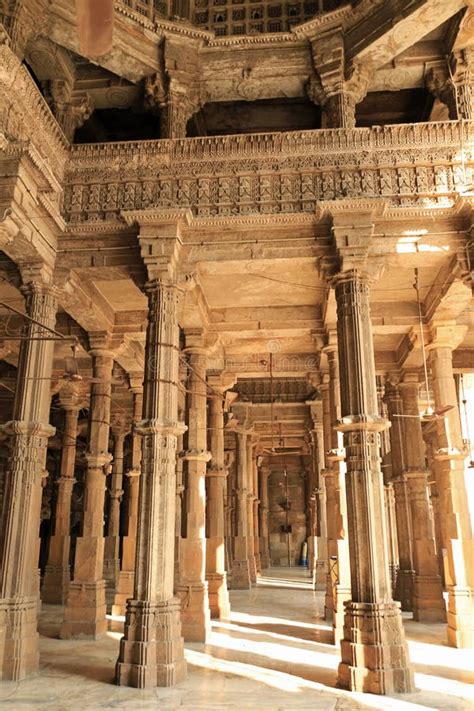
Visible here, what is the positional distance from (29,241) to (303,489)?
2711cm

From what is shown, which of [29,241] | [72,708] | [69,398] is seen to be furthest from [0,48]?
[69,398]

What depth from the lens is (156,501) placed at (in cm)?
796

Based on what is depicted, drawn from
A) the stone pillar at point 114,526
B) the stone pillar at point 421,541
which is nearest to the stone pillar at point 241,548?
the stone pillar at point 114,526

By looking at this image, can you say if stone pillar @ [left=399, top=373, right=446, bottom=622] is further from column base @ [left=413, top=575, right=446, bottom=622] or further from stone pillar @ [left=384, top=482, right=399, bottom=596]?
stone pillar @ [left=384, top=482, right=399, bottom=596]

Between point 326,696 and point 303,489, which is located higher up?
point 303,489

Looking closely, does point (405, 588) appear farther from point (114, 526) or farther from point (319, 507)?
point (114, 526)

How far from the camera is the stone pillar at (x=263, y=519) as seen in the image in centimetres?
3027

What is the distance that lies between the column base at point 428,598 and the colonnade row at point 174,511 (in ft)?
0.22

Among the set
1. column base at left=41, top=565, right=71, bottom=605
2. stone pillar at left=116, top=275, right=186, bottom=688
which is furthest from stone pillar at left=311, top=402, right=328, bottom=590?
stone pillar at left=116, top=275, right=186, bottom=688

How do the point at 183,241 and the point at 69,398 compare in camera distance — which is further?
the point at 69,398

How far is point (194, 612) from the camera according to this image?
1068cm

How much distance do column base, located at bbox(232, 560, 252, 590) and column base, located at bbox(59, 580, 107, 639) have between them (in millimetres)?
9359

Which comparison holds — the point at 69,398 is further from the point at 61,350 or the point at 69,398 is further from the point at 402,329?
the point at 402,329

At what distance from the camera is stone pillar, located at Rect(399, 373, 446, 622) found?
12.8 meters
